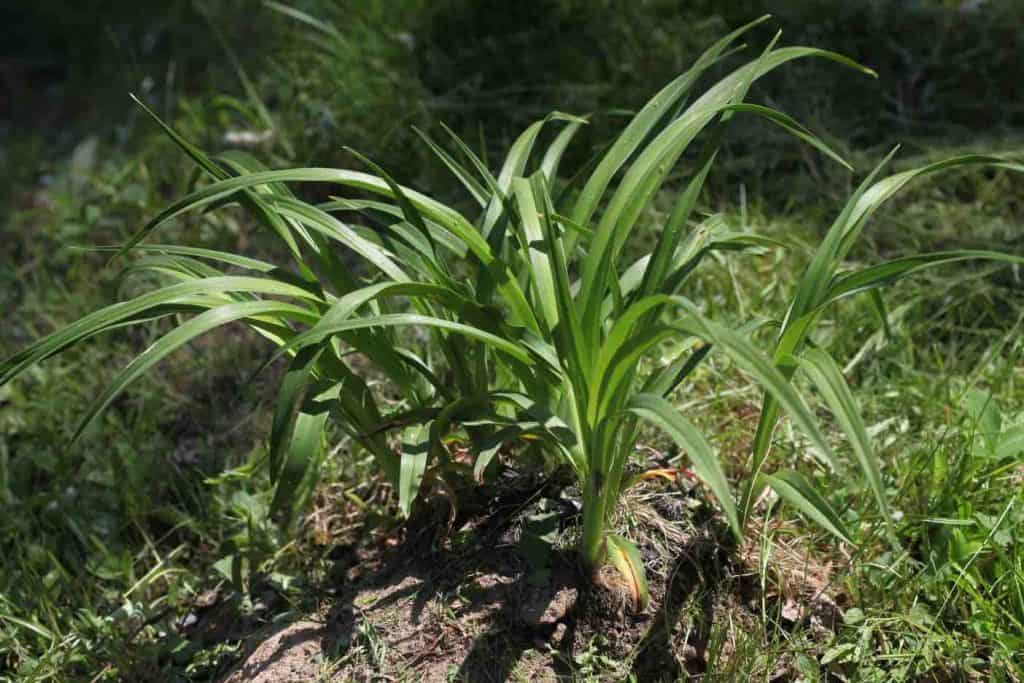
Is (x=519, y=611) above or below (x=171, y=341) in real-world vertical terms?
below

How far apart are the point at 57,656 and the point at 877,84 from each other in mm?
2572

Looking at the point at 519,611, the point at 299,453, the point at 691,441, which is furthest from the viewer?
the point at 519,611

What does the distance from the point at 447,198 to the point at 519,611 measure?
4.73 feet

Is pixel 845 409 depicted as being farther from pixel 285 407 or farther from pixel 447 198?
pixel 447 198

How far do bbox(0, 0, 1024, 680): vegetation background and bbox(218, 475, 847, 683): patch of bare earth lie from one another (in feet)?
0.19

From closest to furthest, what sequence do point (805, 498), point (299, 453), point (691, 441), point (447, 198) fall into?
1. point (691, 441)
2. point (299, 453)
3. point (805, 498)
4. point (447, 198)

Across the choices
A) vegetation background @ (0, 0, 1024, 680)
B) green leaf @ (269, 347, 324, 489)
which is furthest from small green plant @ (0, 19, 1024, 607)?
vegetation background @ (0, 0, 1024, 680)

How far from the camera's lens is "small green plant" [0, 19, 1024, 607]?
1433 mm

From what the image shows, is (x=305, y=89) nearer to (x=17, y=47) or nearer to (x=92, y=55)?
(x=92, y=55)

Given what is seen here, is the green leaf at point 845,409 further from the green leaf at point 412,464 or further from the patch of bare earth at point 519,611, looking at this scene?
the green leaf at point 412,464

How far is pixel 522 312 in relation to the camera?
1627 mm

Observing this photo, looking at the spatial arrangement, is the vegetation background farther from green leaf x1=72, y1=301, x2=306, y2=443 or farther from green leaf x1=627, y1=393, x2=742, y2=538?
green leaf x1=627, y1=393, x2=742, y2=538

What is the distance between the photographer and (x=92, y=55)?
4203 mm

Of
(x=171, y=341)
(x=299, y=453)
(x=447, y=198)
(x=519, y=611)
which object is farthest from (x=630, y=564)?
(x=447, y=198)
